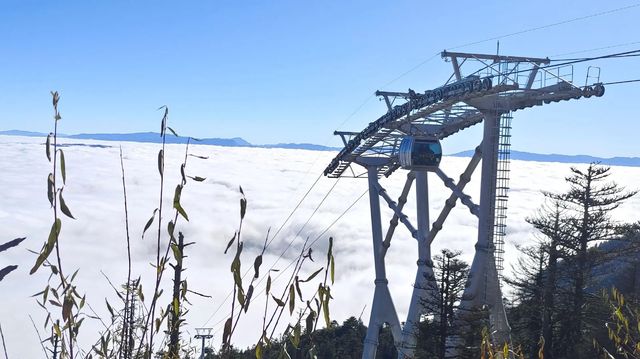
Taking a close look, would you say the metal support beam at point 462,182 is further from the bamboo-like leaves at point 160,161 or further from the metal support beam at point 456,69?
the bamboo-like leaves at point 160,161

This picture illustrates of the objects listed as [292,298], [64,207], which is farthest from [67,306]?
[292,298]

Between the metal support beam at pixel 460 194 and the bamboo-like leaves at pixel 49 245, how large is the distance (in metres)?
17.9

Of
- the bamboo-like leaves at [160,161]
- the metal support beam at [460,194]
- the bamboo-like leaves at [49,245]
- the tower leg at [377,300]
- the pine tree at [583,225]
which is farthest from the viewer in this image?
the tower leg at [377,300]

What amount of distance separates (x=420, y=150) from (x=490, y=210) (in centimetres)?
331

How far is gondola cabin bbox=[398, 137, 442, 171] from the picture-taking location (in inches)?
782

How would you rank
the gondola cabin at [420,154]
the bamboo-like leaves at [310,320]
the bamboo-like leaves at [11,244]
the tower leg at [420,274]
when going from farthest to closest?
the tower leg at [420,274] < the gondola cabin at [420,154] < the bamboo-like leaves at [310,320] < the bamboo-like leaves at [11,244]

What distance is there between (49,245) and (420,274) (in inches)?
879

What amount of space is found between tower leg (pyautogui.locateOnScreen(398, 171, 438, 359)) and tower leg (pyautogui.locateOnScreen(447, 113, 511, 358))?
A: 11.7 ft

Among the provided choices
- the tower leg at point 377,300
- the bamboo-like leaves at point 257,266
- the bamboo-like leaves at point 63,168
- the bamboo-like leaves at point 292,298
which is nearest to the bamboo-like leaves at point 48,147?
the bamboo-like leaves at point 63,168

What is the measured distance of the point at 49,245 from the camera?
218 centimetres

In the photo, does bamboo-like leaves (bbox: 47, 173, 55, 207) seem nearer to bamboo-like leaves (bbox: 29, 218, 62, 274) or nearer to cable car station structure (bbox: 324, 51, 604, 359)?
bamboo-like leaves (bbox: 29, 218, 62, 274)

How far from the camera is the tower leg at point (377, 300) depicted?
25116 mm

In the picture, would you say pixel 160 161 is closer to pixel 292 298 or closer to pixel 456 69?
pixel 292 298

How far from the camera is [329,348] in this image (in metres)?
40.8
